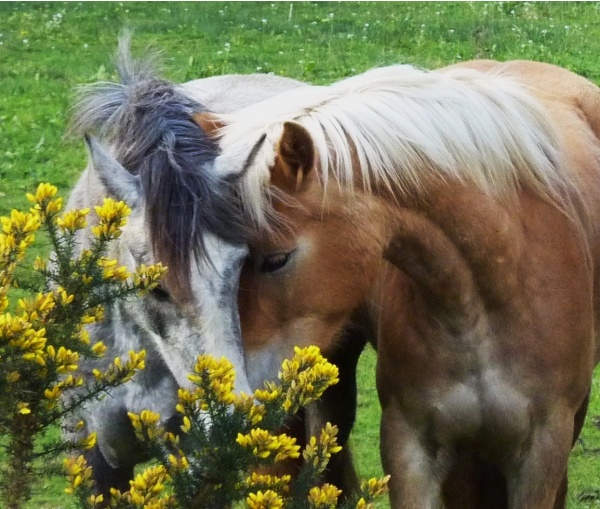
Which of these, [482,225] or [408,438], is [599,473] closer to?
[408,438]

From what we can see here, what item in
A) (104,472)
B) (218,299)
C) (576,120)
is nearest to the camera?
(218,299)

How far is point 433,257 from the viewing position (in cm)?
305

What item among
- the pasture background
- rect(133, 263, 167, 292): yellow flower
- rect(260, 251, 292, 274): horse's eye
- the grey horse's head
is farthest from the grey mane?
the pasture background

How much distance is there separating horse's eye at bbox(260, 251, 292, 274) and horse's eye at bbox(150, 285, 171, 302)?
0.85 ft

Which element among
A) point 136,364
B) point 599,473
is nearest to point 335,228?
point 136,364

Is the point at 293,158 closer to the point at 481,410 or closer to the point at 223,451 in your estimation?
the point at 481,410

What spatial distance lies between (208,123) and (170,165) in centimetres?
35

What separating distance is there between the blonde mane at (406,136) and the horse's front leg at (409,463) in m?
0.80

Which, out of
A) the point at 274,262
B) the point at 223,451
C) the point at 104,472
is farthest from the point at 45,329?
the point at 104,472

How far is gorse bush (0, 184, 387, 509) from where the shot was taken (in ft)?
6.11

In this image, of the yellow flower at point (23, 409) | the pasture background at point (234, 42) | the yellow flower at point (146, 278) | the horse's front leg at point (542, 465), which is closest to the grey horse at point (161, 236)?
the yellow flower at point (146, 278)

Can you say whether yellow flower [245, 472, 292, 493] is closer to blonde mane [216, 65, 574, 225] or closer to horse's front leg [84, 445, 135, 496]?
blonde mane [216, 65, 574, 225]

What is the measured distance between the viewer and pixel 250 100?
429cm

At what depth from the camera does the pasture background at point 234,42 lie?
29.0 ft
